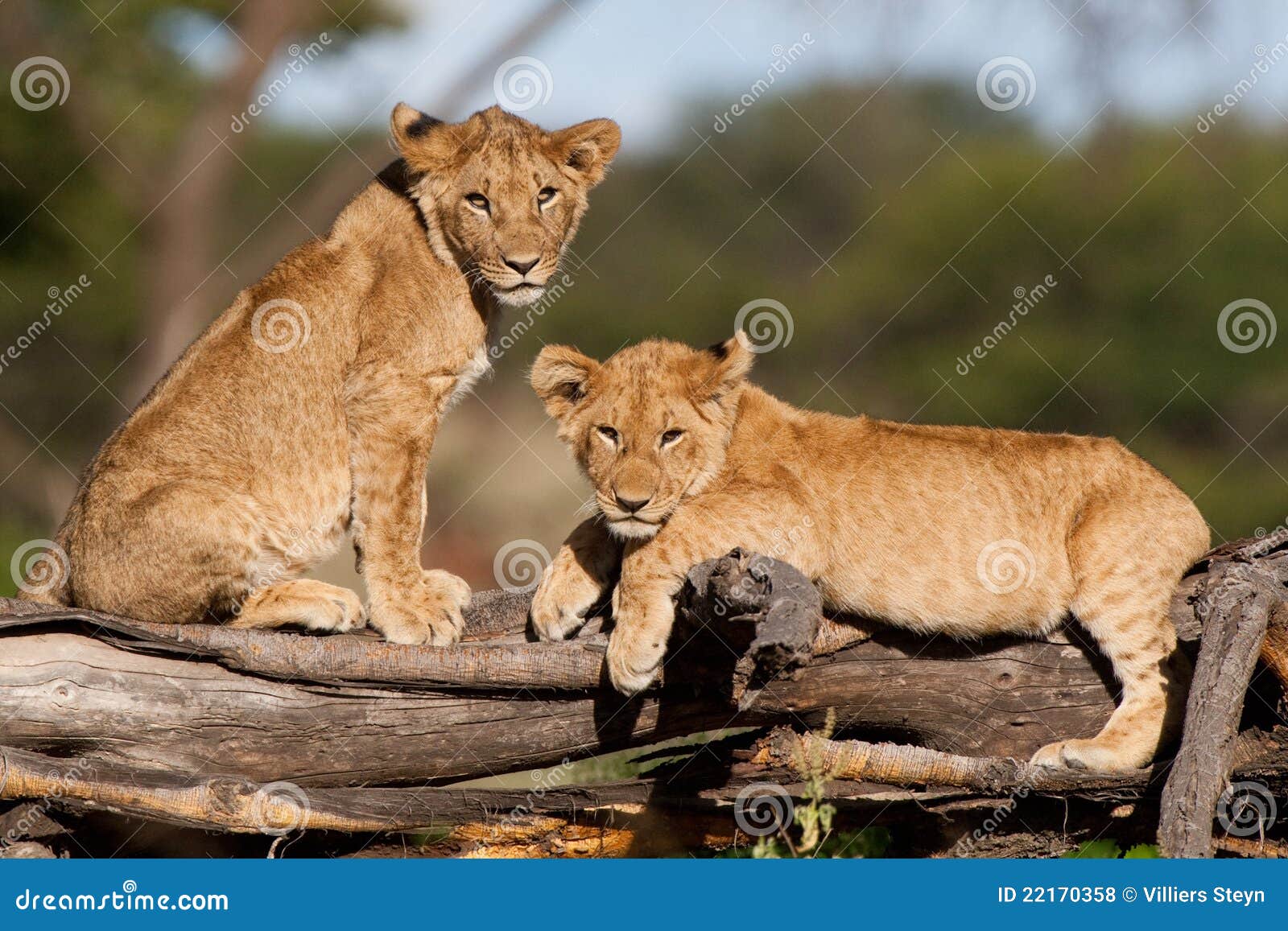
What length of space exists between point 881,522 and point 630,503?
3.58 feet

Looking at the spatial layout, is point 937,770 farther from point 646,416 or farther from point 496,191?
point 496,191

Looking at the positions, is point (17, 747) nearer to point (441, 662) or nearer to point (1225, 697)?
point (441, 662)

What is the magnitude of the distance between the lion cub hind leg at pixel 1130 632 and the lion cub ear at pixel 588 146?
277 centimetres

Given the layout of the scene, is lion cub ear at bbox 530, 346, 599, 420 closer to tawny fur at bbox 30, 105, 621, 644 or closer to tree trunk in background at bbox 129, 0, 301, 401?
tawny fur at bbox 30, 105, 621, 644

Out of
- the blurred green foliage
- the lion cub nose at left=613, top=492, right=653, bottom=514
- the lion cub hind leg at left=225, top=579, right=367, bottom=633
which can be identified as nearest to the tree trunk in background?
the blurred green foliage

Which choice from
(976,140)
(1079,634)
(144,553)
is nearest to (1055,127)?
(976,140)

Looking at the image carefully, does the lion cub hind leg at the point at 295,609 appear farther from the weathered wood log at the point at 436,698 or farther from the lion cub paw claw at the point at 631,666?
the lion cub paw claw at the point at 631,666

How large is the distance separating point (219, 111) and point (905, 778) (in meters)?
13.1

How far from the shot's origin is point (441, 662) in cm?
557

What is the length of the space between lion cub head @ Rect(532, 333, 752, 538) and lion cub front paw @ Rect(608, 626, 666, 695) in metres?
0.43

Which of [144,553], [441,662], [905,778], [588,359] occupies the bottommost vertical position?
[144,553]

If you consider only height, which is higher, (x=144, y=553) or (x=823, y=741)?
Answer: (x=823, y=741)

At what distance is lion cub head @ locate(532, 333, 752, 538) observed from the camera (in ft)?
17.9

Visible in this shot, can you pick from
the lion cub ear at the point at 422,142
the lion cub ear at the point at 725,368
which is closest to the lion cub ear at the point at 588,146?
the lion cub ear at the point at 422,142
